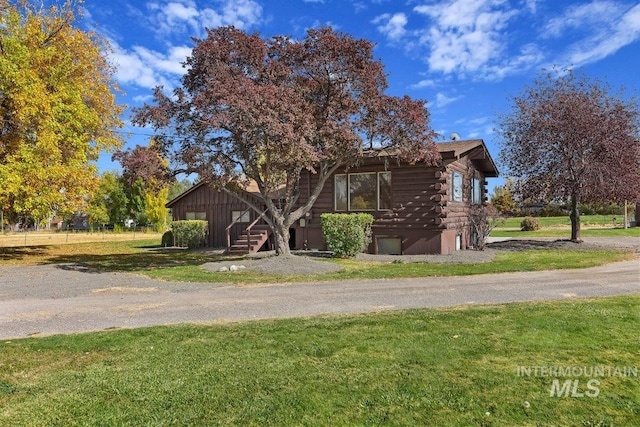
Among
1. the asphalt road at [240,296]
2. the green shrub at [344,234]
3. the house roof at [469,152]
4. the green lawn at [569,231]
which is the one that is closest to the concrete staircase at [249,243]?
the green shrub at [344,234]

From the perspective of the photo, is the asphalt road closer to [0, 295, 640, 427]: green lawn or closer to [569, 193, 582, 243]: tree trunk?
[0, 295, 640, 427]: green lawn

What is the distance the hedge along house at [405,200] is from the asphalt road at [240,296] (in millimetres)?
5848

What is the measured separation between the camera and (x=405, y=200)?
1688 centimetres

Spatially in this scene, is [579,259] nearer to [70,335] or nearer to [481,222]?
[481,222]

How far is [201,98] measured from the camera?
1145 centimetres

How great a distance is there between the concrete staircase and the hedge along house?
73 mm

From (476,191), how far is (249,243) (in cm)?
1156

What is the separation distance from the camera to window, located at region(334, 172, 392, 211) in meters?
17.4

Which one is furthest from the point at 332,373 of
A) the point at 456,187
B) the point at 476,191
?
the point at 476,191

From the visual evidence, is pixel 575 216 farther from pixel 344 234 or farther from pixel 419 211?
pixel 344 234

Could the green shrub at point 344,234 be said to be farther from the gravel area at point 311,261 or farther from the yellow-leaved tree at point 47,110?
the yellow-leaved tree at point 47,110

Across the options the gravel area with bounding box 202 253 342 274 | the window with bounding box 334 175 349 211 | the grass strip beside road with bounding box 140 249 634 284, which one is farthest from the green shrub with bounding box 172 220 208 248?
the gravel area with bounding box 202 253 342 274

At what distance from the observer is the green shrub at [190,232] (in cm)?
2290

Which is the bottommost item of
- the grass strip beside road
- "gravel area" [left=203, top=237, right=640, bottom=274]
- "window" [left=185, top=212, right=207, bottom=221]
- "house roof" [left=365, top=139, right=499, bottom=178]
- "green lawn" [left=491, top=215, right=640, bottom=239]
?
the grass strip beside road
